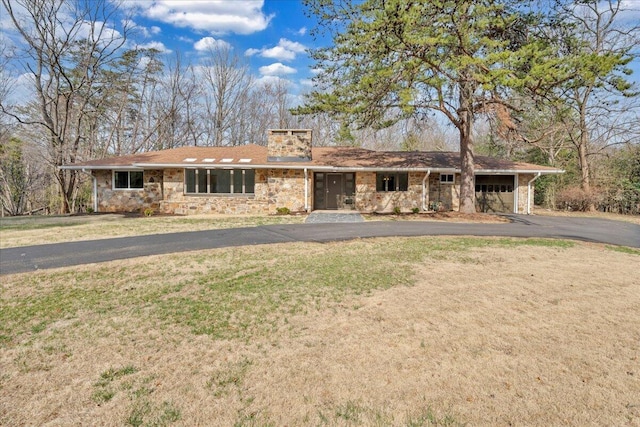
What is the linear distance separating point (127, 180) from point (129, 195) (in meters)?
Answer: 0.77

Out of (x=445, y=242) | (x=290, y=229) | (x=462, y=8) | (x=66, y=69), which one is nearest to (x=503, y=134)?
(x=462, y=8)

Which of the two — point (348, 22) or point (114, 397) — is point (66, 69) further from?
point (114, 397)

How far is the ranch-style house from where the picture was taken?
16.1 metres

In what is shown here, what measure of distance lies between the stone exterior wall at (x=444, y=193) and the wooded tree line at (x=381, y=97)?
244cm

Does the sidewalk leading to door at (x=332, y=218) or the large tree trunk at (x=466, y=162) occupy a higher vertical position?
the large tree trunk at (x=466, y=162)

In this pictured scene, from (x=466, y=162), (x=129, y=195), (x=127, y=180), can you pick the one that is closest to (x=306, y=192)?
(x=466, y=162)

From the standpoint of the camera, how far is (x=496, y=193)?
17.1 meters

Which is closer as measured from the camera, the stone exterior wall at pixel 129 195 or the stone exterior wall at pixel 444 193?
the stone exterior wall at pixel 129 195

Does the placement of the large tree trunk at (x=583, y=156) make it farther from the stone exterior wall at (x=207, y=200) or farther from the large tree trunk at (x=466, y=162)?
the stone exterior wall at (x=207, y=200)

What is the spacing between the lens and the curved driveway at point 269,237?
6.85 m

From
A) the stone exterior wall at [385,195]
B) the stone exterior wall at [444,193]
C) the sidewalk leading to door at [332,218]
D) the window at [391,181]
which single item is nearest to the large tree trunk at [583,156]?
the stone exterior wall at [444,193]

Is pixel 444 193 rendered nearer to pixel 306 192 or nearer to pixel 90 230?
pixel 306 192

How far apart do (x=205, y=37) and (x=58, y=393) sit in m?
30.8

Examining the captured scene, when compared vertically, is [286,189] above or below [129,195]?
above
